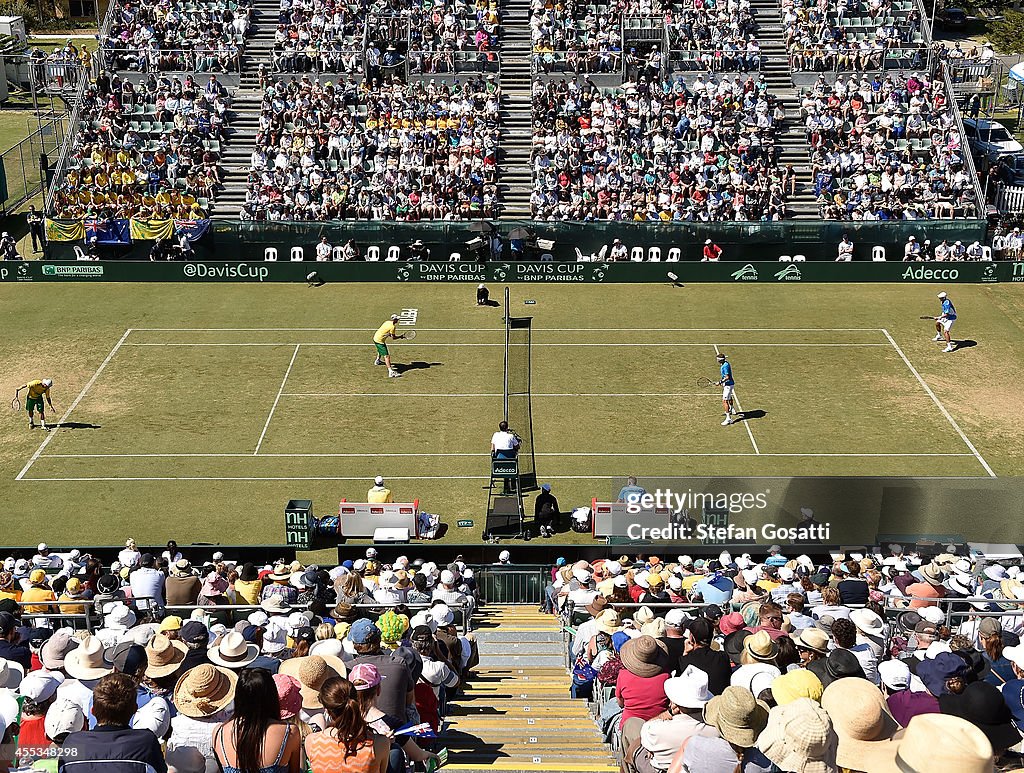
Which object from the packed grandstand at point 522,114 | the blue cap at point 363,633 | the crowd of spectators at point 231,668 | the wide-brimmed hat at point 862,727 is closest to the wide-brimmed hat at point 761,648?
the wide-brimmed hat at point 862,727

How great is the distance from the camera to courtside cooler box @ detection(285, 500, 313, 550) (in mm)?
23953

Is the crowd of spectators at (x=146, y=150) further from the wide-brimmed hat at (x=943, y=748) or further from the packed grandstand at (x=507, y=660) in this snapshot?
the wide-brimmed hat at (x=943, y=748)

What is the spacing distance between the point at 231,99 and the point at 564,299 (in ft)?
66.2

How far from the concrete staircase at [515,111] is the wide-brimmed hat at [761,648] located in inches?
1380

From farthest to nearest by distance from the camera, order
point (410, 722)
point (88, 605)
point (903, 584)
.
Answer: point (903, 584)
point (88, 605)
point (410, 722)

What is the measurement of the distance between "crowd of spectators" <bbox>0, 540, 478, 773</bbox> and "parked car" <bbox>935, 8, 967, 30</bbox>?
216 feet

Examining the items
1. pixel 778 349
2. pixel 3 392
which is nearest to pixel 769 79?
pixel 778 349

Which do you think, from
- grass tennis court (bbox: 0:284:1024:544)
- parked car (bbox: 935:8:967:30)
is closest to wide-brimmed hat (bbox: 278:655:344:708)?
grass tennis court (bbox: 0:284:1024:544)

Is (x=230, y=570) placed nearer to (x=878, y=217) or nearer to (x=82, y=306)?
(x=82, y=306)

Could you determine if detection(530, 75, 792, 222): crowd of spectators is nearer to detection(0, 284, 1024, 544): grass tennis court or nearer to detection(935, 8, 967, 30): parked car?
detection(0, 284, 1024, 544): grass tennis court

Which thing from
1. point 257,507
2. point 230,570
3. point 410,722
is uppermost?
point 410,722

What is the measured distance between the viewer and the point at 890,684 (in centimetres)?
1153

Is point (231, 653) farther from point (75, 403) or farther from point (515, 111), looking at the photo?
point (515, 111)

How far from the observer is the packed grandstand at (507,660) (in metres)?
Result: 8.85
